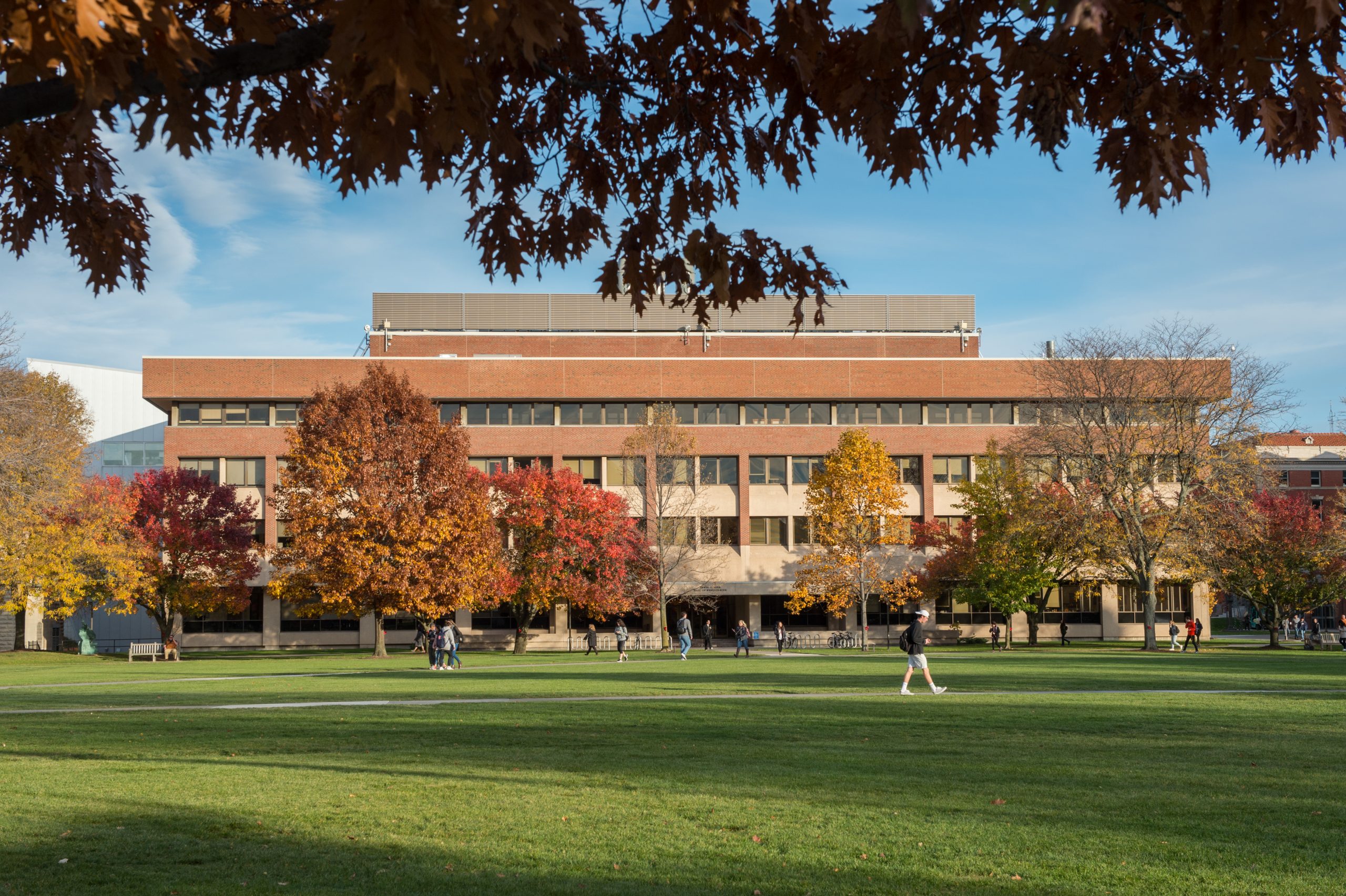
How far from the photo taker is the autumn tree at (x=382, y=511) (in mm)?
44844

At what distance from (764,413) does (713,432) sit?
3.31 m

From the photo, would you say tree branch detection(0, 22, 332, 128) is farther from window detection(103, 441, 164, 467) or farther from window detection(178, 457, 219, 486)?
window detection(103, 441, 164, 467)

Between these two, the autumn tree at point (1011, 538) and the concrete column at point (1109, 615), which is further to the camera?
the concrete column at point (1109, 615)

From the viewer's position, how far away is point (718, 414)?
6544 cm

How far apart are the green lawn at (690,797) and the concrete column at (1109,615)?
A: 46347 millimetres

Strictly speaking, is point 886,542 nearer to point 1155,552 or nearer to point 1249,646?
point 1155,552

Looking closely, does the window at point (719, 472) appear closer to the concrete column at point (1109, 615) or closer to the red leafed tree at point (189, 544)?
the concrete column at point (1109, 615)

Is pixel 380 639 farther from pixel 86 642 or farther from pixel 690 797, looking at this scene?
pixel 690 797

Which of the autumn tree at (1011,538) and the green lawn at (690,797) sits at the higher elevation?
the autumn tree at (1011,538)

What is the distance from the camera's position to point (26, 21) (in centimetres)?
347

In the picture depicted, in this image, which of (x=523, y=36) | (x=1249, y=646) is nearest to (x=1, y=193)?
(x=523, y=36)

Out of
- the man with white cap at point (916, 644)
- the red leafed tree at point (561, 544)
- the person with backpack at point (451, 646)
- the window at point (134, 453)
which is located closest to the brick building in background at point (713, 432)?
the red leafed tree at point (561, 544)

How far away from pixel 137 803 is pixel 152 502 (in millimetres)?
45889

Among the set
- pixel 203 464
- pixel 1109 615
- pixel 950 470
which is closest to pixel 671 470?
pixel 950 470
